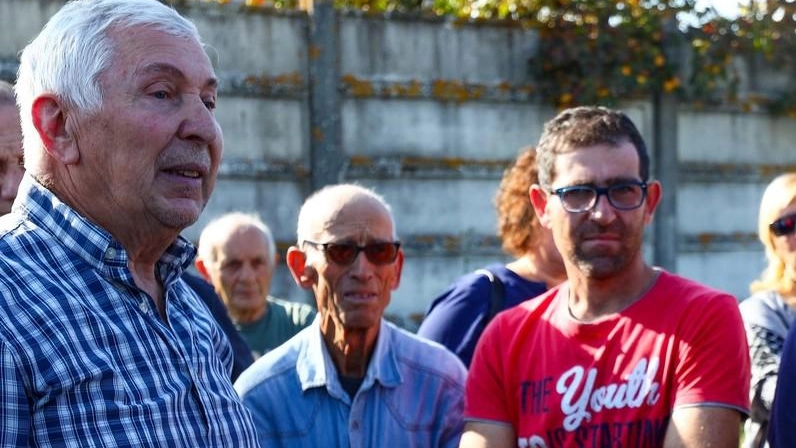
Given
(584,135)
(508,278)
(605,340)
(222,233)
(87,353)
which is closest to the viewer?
(87,353)

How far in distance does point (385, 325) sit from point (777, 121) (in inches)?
268

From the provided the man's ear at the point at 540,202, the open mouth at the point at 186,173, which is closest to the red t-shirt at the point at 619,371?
the man's ear at the point at 540,202

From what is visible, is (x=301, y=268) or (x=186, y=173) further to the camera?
(x=301, y=268)

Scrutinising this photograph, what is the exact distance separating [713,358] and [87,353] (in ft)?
5.50

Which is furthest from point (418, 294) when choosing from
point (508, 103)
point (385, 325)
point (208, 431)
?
point (208, 431)

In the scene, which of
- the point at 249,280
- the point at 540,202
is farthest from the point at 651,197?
the point at 249,280

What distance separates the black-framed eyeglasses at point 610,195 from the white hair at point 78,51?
1.42m

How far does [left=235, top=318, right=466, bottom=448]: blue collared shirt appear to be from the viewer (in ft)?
12.5

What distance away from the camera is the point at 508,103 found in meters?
8.81

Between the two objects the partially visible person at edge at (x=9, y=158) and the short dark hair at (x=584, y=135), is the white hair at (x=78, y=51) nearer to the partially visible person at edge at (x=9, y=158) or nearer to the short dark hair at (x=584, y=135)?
the partially visible person at edge at (x=9, y=158)

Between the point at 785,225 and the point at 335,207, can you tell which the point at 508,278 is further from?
the point at 785,225

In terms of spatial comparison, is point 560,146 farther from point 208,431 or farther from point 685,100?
point 685,100

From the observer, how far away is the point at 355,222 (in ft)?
13.3

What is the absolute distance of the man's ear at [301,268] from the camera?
415 centimetres
